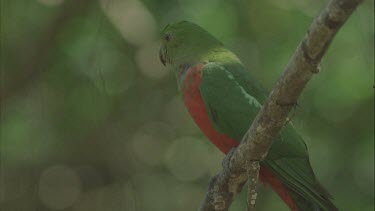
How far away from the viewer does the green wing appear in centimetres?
421

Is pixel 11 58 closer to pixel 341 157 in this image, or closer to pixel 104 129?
pixel 104 129

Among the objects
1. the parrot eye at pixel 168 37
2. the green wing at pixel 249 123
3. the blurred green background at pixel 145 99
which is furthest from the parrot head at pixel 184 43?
the blurred green background at pixel 145 99

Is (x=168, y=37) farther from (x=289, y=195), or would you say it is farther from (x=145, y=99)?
(x=145, y=99)

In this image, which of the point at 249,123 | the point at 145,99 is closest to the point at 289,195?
the point at 249,123

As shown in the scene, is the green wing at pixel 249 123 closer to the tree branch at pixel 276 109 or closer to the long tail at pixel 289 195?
the long tail at pixel 289 195

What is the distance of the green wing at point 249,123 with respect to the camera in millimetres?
4211

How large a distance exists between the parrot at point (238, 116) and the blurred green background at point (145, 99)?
54.4 inches

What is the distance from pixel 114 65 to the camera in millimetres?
6906

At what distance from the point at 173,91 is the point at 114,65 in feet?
1.95

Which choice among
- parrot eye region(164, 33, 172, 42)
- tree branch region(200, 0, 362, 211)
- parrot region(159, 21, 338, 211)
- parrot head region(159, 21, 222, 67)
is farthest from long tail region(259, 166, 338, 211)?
parrot eye region(164, 33, 172, 42)

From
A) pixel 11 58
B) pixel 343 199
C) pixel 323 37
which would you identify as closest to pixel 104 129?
pixel 11 58

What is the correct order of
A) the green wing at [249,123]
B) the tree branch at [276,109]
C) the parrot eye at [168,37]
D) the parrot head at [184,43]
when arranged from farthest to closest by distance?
the parrot eye at [168,37], the parrot head at [184,43], the green wing at [249,123], the tree branch at [276,109]

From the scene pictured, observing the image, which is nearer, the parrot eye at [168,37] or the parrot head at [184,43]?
the parrot head at [184,43]

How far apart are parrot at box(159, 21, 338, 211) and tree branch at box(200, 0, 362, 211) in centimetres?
40
